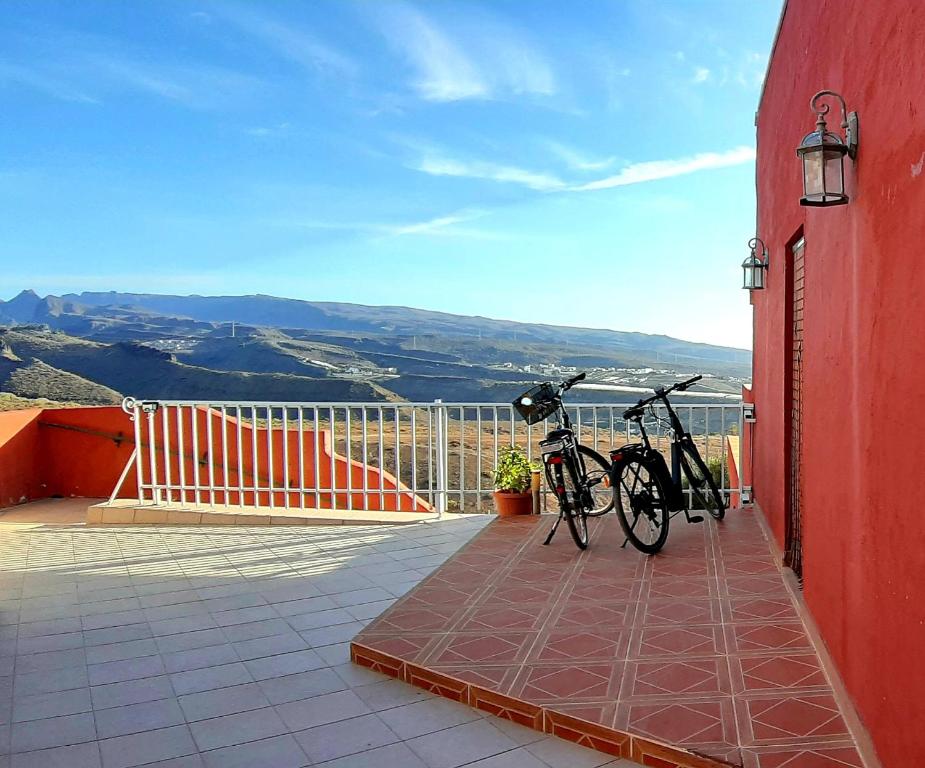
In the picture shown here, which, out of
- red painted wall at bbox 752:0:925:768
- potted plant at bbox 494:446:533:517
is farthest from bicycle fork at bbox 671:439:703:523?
red painted wall at bbox 752:0:925:768

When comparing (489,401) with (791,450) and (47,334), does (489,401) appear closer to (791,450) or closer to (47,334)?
(791,450)

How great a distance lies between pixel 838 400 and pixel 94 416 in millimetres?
7719

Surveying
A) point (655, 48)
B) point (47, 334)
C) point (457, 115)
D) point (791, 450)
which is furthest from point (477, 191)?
point (791, 450)

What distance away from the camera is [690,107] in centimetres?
1688

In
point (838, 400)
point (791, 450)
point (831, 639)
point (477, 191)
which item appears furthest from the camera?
point (477, 191)

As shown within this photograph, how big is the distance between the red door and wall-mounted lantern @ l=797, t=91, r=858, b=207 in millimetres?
1881

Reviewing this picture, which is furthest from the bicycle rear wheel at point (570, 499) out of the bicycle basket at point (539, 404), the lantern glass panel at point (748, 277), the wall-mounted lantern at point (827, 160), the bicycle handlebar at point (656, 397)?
the wall-mounted lantern at point (827, 160)

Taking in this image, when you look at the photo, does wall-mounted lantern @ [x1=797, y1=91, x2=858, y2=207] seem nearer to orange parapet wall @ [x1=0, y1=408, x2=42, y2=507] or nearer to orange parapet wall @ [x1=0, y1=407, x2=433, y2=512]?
orange parapet wall @ [x1=0, y1=407, x2=433, y2=512]

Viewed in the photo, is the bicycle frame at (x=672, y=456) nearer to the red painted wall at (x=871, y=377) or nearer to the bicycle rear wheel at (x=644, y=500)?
the bicycle rear wheel at (x=644, y=500)

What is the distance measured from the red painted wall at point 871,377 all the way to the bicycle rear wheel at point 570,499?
5.98 feet

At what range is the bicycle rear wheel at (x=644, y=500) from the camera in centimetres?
500

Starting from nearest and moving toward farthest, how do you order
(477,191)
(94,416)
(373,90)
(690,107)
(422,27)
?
(94,416)
(422,27)
(690,107)
(373,90)
(477,191)

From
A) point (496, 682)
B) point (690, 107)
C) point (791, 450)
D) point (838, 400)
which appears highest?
point (690, 107)

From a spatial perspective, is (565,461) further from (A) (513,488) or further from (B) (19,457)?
(B) (19,457)
